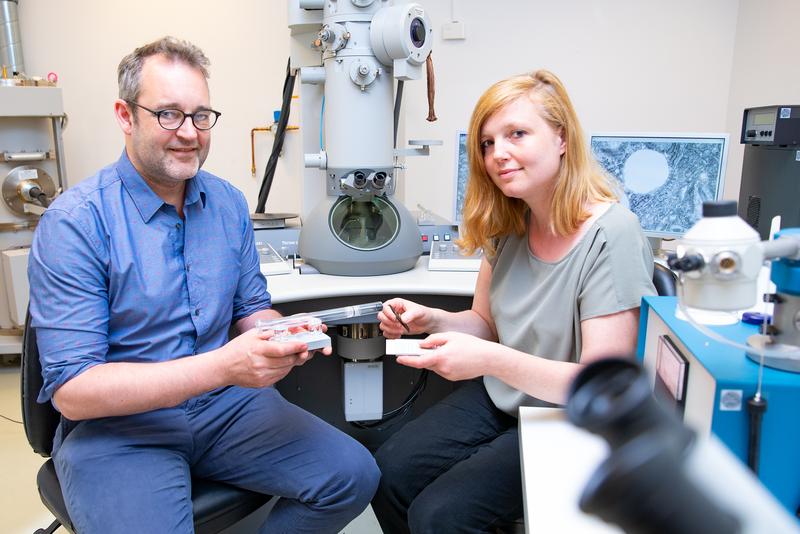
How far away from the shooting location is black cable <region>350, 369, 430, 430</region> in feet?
7.79

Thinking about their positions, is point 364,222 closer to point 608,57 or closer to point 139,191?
point 139,191

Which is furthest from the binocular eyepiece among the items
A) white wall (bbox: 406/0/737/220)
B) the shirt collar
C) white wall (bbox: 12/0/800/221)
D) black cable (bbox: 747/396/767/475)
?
white wall (bbox: 406/0/737/220)

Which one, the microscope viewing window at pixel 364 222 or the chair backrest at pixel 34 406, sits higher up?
the microscope viewing window at pixel 364 222

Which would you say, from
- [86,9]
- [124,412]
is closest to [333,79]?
[124,412]

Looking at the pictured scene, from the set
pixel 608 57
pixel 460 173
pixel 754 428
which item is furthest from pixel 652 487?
pixel 608 57

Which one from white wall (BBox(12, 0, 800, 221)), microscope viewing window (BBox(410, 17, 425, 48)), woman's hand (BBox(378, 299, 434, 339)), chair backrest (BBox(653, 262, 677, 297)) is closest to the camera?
chair backrest (BBox(653, 262, 677, 297))

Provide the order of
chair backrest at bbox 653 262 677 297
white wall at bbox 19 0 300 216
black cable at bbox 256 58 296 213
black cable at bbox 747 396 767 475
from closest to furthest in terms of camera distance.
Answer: black cable at bbox 747 396 767 475 < chair backrest at bbox 653 262 677 297 < black cable at bbox 256 58 296 213 < white wall at bbox 19 0 300 216

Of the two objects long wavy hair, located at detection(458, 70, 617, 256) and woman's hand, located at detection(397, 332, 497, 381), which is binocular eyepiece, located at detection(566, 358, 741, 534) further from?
long wavy hair, located at detection(458, 70, 617, 256)

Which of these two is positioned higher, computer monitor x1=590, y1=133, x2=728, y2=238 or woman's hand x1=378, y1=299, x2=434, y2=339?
computer monitor x1=590, y1=133, x2=728, y2=238

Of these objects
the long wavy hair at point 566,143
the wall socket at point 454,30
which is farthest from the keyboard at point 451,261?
the wall socket at point 454,30

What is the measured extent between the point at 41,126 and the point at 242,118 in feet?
3.01

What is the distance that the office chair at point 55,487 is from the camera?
4.00 ft

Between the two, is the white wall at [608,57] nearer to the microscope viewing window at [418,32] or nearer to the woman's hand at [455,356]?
the microscope viewing window at [418,32]

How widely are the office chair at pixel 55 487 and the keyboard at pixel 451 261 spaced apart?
38.0 inches
